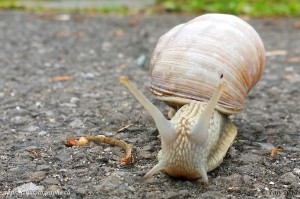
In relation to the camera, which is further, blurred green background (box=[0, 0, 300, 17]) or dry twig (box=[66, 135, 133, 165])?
blurred green background (box=[0, 0, 300, 17])

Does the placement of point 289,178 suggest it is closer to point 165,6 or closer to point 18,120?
point 18,120

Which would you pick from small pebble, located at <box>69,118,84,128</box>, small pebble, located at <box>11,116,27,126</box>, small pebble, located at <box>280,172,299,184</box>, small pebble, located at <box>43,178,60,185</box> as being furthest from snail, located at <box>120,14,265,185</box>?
small pebble, located at <box>11,116,27,126</box>

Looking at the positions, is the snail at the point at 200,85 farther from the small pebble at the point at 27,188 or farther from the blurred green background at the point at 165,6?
the blurred green background at the point at 165,6

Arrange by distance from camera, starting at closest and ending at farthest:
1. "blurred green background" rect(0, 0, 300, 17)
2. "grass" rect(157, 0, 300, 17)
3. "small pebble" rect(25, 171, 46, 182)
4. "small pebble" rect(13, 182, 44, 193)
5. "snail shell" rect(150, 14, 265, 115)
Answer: "small pebble" rect(13, 182, 44, 193), "small pebble" rect(25, 171, 46, 182), "snail shell" rect(150, 14, 265, 115), "grass" rect(157, 0, 300, 17), "blurred green background" rect(0, 0, 300, 17)

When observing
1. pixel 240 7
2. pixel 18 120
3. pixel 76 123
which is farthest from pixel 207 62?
pixel 240 7

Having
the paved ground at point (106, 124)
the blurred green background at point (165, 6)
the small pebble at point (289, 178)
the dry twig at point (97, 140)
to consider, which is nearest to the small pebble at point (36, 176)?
the paved ground at point (106, 124)

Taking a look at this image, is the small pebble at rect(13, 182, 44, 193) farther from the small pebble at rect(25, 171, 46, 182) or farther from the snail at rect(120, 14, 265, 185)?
the snail at rect(120, 14, 265, 185)
